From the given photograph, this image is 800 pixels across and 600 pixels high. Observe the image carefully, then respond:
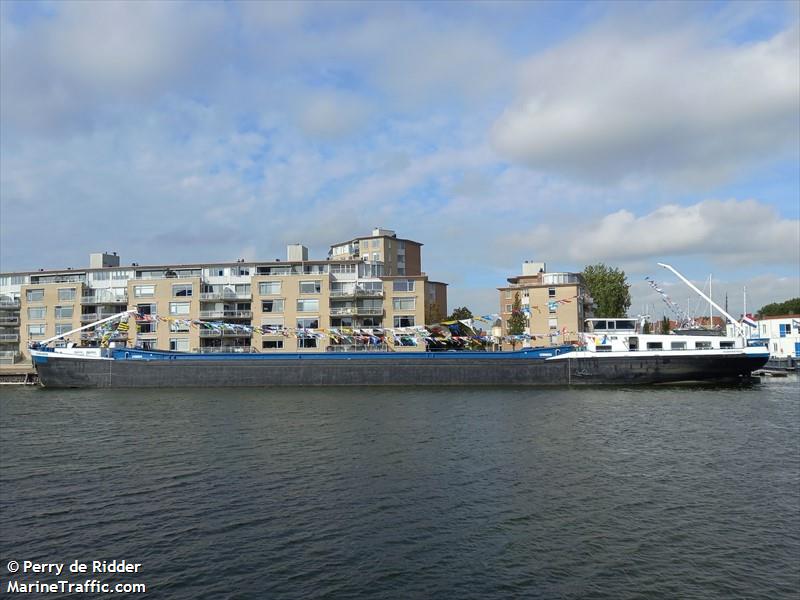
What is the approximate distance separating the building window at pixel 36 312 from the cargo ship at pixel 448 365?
23.6m

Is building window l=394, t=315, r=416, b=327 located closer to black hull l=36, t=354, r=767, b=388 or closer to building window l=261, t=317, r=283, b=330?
building window l=261, t=317, r=283, b=330

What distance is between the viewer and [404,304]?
83125 millimetres

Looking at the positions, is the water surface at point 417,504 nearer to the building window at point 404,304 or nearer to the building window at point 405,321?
the building window at point 405,321

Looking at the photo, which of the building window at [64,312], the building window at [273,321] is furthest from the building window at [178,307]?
the building window at [64,312]

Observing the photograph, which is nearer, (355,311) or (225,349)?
(225,349)

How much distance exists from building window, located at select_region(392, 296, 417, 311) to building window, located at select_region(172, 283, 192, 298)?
28915 mm

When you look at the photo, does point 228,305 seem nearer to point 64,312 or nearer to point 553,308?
point 64,312

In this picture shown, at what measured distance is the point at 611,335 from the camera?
2495 inches

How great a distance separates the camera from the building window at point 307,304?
270 feet

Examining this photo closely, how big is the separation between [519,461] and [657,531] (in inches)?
346

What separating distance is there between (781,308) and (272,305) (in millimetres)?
142423

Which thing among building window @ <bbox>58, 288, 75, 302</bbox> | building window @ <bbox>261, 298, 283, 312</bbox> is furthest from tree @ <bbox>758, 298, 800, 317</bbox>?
building window @ <bbox>58, 288, 75, 302</bbox>

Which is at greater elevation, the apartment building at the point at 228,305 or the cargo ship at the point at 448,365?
the apartment building at the point at 228,305

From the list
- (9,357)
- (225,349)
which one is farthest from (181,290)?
(9,357)
